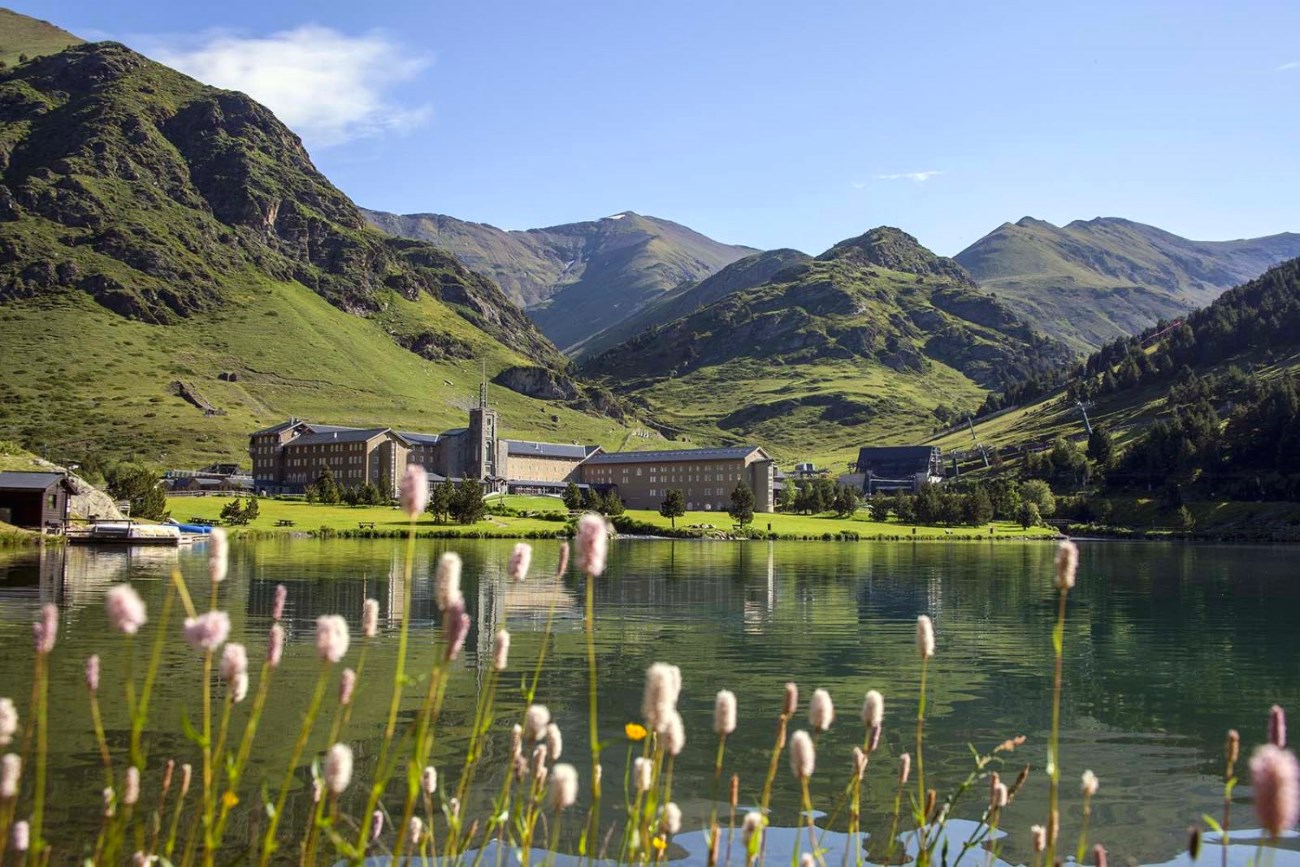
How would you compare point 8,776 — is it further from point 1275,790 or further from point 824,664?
point 824,664

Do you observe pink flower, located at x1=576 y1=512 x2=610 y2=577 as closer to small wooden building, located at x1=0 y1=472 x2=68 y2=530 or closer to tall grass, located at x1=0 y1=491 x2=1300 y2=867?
tall grass, located at x1=0 y1=491 x2=1300 y2=867

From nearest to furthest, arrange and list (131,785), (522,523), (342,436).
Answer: (131,785) → (522,523) → (342,436)

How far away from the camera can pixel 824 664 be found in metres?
32.3

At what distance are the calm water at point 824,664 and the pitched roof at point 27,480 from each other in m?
16.5

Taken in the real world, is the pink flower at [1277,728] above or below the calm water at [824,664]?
above

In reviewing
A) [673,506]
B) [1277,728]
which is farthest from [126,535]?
[1277,728]

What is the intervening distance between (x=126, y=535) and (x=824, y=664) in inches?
2810

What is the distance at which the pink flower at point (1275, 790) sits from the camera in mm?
3447

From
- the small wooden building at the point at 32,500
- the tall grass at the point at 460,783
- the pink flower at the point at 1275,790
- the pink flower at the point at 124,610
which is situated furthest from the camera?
the small wooden building at the point at 32,500

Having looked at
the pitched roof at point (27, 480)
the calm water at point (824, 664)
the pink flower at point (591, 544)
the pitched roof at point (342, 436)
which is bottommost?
the calm water at point (824, 664)

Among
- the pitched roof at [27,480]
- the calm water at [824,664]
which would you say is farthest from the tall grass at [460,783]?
the pitched roof at [27,480]

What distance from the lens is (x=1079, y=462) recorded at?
600ft

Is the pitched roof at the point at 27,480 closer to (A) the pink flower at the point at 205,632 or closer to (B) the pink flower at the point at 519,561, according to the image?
(B) the pink flower at the point at 519,561

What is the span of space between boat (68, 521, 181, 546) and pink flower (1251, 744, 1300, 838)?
92810mm
